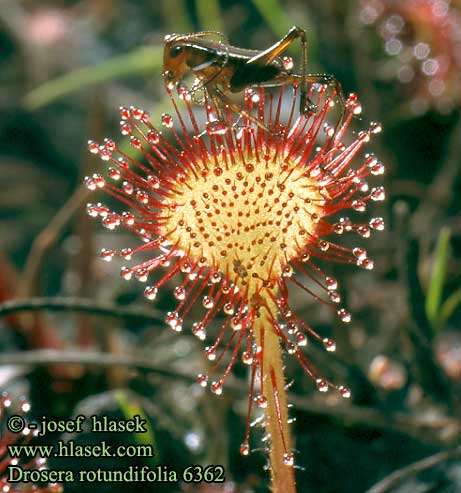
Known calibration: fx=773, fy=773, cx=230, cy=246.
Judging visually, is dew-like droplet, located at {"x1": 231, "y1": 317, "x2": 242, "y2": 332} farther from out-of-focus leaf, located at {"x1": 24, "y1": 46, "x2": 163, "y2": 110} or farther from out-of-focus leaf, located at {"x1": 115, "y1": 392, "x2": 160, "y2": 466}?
out-of-focus leaf, located at {"x1": 24, "y1": 46, "x2": 163, "y2": 110}

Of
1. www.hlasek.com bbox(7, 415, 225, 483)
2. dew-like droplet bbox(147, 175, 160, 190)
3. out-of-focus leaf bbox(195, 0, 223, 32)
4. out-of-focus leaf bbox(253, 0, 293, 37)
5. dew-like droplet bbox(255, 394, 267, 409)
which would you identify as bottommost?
dew-like droplet bbox(255, 394, 267, 409)

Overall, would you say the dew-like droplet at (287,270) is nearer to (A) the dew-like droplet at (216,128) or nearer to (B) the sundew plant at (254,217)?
(B) the sundew plant at (254,217)

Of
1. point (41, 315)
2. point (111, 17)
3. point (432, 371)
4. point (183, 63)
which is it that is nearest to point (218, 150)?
point (183, 63)

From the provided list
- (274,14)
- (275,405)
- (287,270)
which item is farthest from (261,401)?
(274,14)

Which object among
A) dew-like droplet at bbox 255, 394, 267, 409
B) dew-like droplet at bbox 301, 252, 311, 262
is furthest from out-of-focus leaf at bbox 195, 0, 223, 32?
dew-like droplet at bbox 255, 394, 267, 409

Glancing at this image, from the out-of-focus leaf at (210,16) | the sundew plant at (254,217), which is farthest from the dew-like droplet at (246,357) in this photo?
the out-of-focus leaf at (210,16)

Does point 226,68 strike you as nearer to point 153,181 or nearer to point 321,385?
point 153,181
